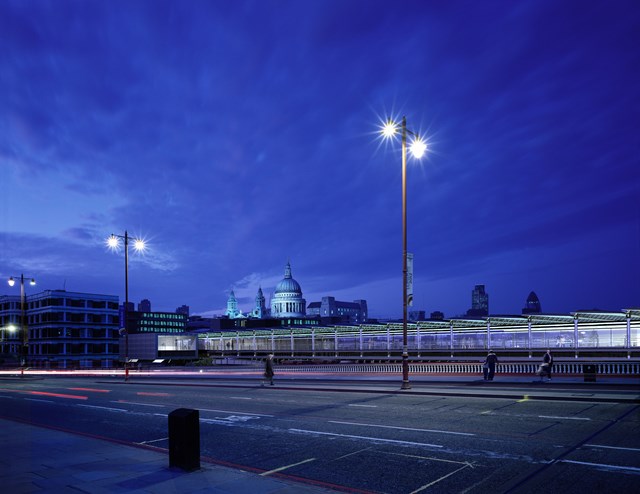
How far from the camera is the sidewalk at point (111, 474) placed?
7980 millimetres

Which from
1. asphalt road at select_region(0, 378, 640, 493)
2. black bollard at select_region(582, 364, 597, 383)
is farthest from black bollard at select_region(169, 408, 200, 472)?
black bollard at select_region(582, 364, 597, 383)

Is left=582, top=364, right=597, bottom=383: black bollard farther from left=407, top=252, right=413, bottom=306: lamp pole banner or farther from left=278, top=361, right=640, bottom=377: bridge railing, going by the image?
left=407, top=252, right=413, bottom=306: lamp pole banner

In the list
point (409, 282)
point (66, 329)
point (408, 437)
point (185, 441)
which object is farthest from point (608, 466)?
point (66, 329)

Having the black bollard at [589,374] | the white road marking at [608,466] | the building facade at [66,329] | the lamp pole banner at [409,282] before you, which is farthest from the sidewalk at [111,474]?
the building facade at [66,329]

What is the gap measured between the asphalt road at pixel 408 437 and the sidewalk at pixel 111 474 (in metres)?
0.87

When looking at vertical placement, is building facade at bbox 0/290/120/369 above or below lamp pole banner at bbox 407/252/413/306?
below

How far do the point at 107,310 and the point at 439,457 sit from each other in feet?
344

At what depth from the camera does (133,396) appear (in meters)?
26.2

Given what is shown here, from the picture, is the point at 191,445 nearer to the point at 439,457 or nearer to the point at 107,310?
the point at 439,457

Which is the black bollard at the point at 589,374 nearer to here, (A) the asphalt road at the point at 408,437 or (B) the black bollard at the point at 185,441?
(A) the asphalt road at the point at 408,437

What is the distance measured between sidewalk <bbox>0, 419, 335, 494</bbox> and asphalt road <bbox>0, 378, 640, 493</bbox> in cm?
87

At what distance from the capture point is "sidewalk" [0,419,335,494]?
26.2 feet

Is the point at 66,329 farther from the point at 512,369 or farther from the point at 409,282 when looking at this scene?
the point at 409,282

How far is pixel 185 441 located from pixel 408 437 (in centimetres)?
554
